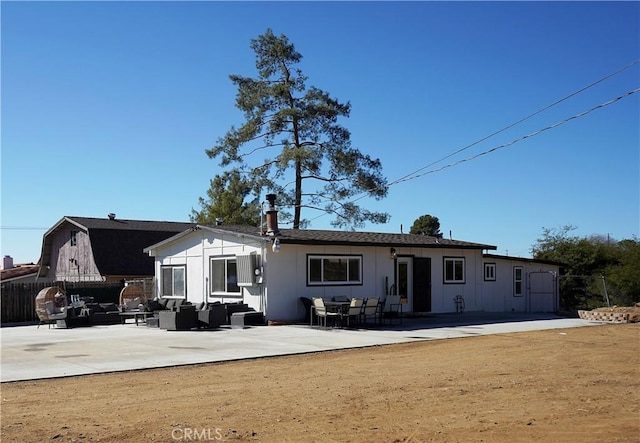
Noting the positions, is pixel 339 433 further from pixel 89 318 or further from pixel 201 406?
pixel 89 318

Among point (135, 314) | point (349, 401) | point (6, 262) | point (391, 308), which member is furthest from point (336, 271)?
point (6, 262)

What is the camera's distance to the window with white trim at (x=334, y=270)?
21.1 meters

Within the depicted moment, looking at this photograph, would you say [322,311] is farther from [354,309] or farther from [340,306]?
[354,309]

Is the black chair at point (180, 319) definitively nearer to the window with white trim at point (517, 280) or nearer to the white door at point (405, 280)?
the white door at point (405, 280)

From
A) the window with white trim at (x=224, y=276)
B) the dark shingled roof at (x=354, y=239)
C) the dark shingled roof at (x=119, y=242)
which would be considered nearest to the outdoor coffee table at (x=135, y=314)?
the window with white trim at (x=224, y=276)

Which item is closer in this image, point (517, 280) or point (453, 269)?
point (453, 269)

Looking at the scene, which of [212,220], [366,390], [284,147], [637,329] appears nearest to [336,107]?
[284,147]

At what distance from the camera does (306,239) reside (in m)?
20.3

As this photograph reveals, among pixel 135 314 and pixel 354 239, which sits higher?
pixel 354 239

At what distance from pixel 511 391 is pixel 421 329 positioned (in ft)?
30.9

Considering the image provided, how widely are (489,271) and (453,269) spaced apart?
200 cm

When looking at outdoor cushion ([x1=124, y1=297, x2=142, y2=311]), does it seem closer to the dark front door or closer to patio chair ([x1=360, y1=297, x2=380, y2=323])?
patio chair ([x1=360, y1=297, x2=380, y2=323])

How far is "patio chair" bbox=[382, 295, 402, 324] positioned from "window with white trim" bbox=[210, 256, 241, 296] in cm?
471

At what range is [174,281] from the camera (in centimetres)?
2448
